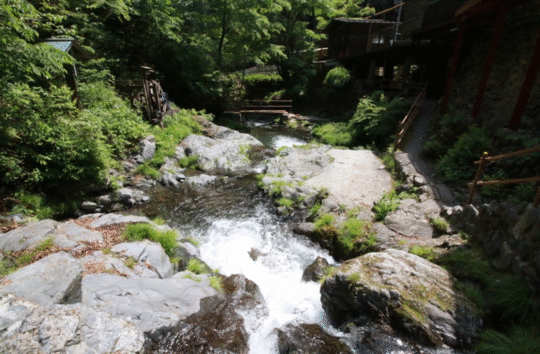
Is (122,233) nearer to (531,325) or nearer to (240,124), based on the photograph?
(531,325)

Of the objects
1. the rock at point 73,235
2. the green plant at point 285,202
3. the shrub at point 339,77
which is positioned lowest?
the green plant at point 285,202

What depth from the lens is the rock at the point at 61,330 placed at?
3.16 metres

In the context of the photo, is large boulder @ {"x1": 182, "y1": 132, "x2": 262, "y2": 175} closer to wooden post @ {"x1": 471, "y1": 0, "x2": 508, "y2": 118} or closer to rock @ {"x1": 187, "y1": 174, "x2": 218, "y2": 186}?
rock @ {"x1": 187, "y1": 174, "x2": 218, "y2": 186}

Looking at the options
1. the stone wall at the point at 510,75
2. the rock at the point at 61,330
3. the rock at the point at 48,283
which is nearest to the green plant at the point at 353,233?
the rock at the point at 61,330

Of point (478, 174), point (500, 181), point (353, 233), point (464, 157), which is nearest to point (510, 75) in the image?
point (464, 157)

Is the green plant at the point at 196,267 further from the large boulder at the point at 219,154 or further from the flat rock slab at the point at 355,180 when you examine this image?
the large boulder at the point at 219,154

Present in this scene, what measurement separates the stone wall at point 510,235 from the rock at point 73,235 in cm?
877

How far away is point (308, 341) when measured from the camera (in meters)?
5.01

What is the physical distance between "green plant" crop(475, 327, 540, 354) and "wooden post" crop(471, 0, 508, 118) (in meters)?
9.75

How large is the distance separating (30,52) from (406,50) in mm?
20582

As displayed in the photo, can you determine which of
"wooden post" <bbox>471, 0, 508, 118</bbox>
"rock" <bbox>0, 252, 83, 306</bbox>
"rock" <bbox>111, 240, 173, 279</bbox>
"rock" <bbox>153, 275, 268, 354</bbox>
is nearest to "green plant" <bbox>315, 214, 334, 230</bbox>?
"rock" <bbox>153, 275, 268, 354</bbox>

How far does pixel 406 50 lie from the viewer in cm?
1889

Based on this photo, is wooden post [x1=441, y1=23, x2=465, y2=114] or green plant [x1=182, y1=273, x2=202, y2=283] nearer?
green plant [x1=182, y1=273, x2=202, y2=283]

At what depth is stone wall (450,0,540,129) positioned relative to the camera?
10031mm
